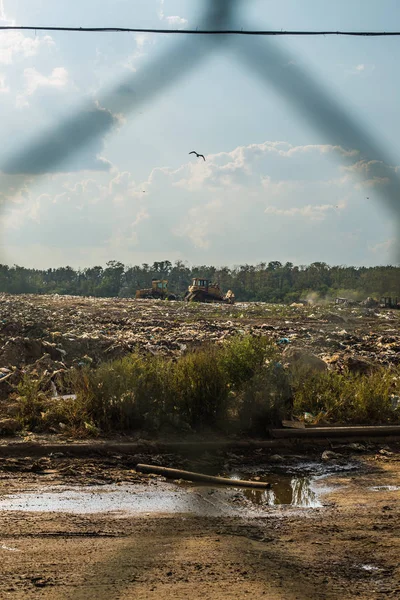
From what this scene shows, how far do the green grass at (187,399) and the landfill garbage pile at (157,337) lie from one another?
0.92 meters

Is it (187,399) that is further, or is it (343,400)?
(343,400)

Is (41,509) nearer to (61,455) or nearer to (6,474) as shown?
Result: (6,474)

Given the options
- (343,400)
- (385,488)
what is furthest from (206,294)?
(385,488)

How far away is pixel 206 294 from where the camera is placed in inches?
1586

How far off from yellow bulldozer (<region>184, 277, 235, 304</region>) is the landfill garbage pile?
14601 millimetres

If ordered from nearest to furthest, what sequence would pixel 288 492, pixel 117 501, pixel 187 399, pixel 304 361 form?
pixel 117 501, pixel 288 492, pixel 187 399, pixel 304 361

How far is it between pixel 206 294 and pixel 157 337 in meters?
25.3

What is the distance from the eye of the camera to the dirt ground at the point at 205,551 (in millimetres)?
3025

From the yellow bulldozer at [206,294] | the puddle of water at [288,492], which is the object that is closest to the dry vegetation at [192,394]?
→ the puddle of water at [288,492]

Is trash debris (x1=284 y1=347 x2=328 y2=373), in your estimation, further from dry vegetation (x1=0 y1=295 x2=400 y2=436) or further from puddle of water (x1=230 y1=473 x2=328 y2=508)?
puddle of water (x1=230 y1=473 x2=328 y2=508)

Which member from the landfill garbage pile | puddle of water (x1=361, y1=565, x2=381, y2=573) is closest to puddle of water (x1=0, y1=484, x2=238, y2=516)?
puddle of water (x1=361, y1=565, x2=381, y2=573)

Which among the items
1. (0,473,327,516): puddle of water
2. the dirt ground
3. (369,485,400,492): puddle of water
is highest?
the dirt ground

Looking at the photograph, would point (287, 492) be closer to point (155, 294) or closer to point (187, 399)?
point (187, 399)

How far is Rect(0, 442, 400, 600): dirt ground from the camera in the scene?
9.93 feet
